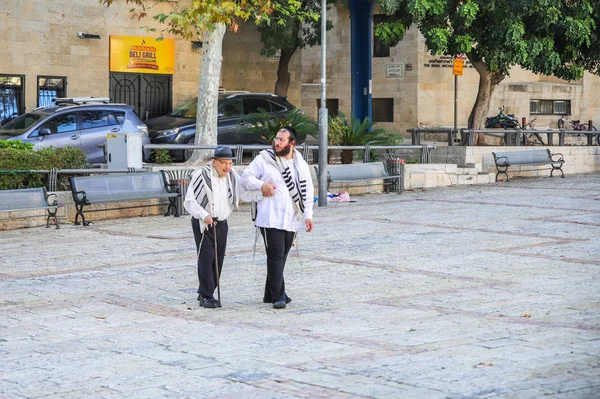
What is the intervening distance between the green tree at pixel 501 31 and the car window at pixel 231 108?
12.7ft

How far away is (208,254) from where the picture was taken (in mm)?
10352

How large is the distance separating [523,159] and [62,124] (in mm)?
10895

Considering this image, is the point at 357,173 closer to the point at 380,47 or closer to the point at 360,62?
the point at 360,62

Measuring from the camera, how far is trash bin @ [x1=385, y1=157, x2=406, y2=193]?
23.3 metres

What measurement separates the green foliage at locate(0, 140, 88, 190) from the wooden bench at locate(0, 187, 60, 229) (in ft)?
3.57

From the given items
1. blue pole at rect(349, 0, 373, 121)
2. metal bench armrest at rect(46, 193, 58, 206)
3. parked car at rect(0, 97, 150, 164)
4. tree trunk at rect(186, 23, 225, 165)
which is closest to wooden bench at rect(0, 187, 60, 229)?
metal bench armrest at rect(46, 193, 58, 206)

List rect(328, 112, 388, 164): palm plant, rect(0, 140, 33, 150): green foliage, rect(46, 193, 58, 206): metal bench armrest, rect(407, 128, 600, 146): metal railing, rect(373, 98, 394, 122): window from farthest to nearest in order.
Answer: rect(373, 98, 394, 122): window < rect(407, 128, 600, 146): metal railing < rect(328, 112, 388, 164): palm plant < rect(0, 140, 33, 150): green foliage < rect(46, 193, 58, 206): metal bench armrest

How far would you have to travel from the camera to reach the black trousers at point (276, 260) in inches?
398

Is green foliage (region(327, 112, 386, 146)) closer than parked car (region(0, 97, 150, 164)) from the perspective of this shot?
No

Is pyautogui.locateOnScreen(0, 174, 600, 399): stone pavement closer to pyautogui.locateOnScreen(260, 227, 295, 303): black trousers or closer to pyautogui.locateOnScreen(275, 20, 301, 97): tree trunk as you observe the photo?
pyautogui.locateOnScreen(260, 227, 295, 303): black trousers

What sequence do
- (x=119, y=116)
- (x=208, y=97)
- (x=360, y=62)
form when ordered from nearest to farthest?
(x=208, y=97) < (x=119, y=116) < (x=360, y=62)

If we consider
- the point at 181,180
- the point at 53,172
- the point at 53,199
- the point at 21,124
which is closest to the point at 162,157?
the point at 21,124

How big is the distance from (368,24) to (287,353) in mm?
21875

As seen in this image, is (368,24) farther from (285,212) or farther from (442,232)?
(285,212)
